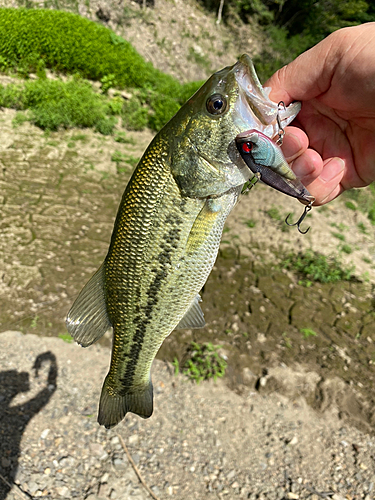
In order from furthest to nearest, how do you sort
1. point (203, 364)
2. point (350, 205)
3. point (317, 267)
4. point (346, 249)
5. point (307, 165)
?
point (350, 205) < point (346, 249) < point (317, 267) < point (203, 364) < point (307, 165)

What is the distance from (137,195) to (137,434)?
3288 millimetres

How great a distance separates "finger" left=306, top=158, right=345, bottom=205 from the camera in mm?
2611

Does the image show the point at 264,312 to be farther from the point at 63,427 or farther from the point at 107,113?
the point at 107,113

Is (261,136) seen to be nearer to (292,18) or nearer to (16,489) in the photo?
(16,489)

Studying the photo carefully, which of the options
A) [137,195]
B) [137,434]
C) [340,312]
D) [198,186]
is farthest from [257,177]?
[340,312]

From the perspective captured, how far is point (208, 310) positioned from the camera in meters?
5.62

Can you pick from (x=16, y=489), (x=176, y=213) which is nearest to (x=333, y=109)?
(x=176, y=213)

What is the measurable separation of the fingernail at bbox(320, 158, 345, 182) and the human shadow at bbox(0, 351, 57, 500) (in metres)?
3.71

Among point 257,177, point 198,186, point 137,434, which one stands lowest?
point 137,434

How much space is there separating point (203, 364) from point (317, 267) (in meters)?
3.15

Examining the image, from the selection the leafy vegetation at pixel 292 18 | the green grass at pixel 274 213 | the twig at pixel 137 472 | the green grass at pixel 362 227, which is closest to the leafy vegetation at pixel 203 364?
the twig at pixel 137 472

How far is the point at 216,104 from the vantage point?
5.59ft

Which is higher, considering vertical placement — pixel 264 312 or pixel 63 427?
pixel 264 312

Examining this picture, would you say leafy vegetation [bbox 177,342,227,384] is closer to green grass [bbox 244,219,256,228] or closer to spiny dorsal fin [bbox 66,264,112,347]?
spiny dorsal fin [bbox 66,264,112,347]
